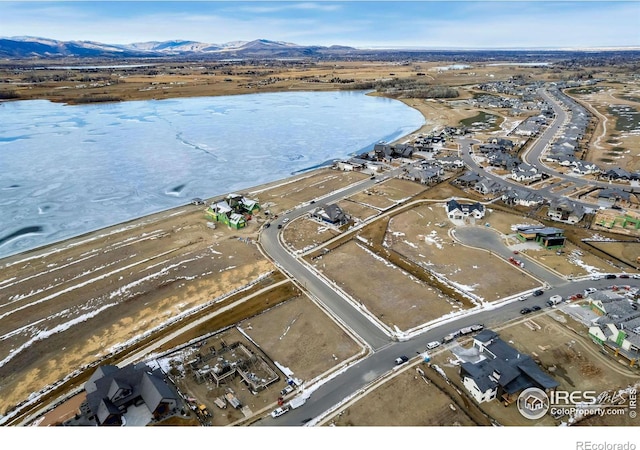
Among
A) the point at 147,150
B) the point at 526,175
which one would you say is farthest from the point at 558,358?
the point at 147,150

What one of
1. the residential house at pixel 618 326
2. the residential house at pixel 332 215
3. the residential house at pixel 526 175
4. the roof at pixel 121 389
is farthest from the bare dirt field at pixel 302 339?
the residential house at pixel 526 175

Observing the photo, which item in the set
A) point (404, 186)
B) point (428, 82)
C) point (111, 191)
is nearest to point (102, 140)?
point (111, 191)

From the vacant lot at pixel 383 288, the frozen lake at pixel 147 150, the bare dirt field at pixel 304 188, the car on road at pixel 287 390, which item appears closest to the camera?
the car on road at pixel 287 390

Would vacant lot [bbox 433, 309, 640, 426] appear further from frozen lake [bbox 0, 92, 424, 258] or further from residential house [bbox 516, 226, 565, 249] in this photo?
frozen lake [bbox 0, 92, 424, 258]

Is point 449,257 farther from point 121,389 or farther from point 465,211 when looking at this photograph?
point 121,389

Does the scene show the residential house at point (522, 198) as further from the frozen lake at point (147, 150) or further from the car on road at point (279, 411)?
the car on road at point (279, 411)

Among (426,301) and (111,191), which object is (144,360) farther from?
(111,191)

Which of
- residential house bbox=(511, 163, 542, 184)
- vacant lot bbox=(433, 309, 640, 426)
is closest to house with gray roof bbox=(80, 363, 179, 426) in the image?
vacant lot bbox=(433, 309, 640, 426)
